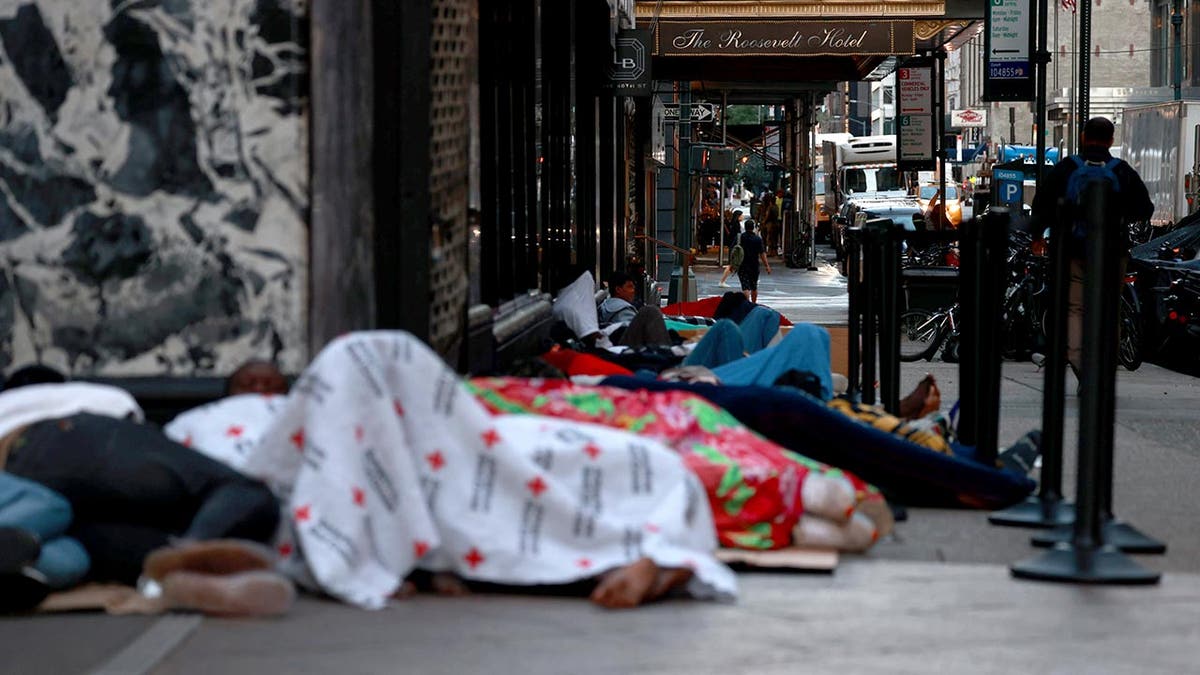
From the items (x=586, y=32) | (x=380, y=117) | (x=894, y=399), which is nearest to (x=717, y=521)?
(x=380, y=117)

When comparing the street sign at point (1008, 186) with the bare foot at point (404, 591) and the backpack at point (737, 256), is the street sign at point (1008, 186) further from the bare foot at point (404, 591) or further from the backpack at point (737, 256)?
the bare foot at point (404, 591)

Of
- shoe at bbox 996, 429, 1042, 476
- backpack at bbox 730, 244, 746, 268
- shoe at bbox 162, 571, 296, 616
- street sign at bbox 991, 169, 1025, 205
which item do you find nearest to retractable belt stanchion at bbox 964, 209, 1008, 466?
shoe at bbox 996, 429, 1042, 476

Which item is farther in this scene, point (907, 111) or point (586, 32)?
point (907, 111)

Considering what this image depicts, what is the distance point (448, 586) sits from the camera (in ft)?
17.7

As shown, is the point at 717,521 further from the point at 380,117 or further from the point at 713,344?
the point at 713,344

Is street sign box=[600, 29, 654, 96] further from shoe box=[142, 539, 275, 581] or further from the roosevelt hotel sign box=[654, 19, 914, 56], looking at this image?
shoe box=[142, 539, 275, 581]

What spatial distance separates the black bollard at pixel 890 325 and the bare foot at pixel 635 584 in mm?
4247

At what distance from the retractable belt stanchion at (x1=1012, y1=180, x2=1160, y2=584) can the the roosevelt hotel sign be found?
630 inches

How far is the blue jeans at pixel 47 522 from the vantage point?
509 centimetres

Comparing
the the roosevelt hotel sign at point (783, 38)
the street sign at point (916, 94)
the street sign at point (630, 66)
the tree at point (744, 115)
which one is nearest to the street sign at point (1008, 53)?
the the roosevelt hotel sign at point (783, 38)

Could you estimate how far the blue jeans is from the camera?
5086 millimetres

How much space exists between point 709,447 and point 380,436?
4.63 ft

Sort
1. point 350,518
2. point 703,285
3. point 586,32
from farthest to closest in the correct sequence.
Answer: point 703,285
point 586,32
point 350,518

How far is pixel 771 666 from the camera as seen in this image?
459 cm
